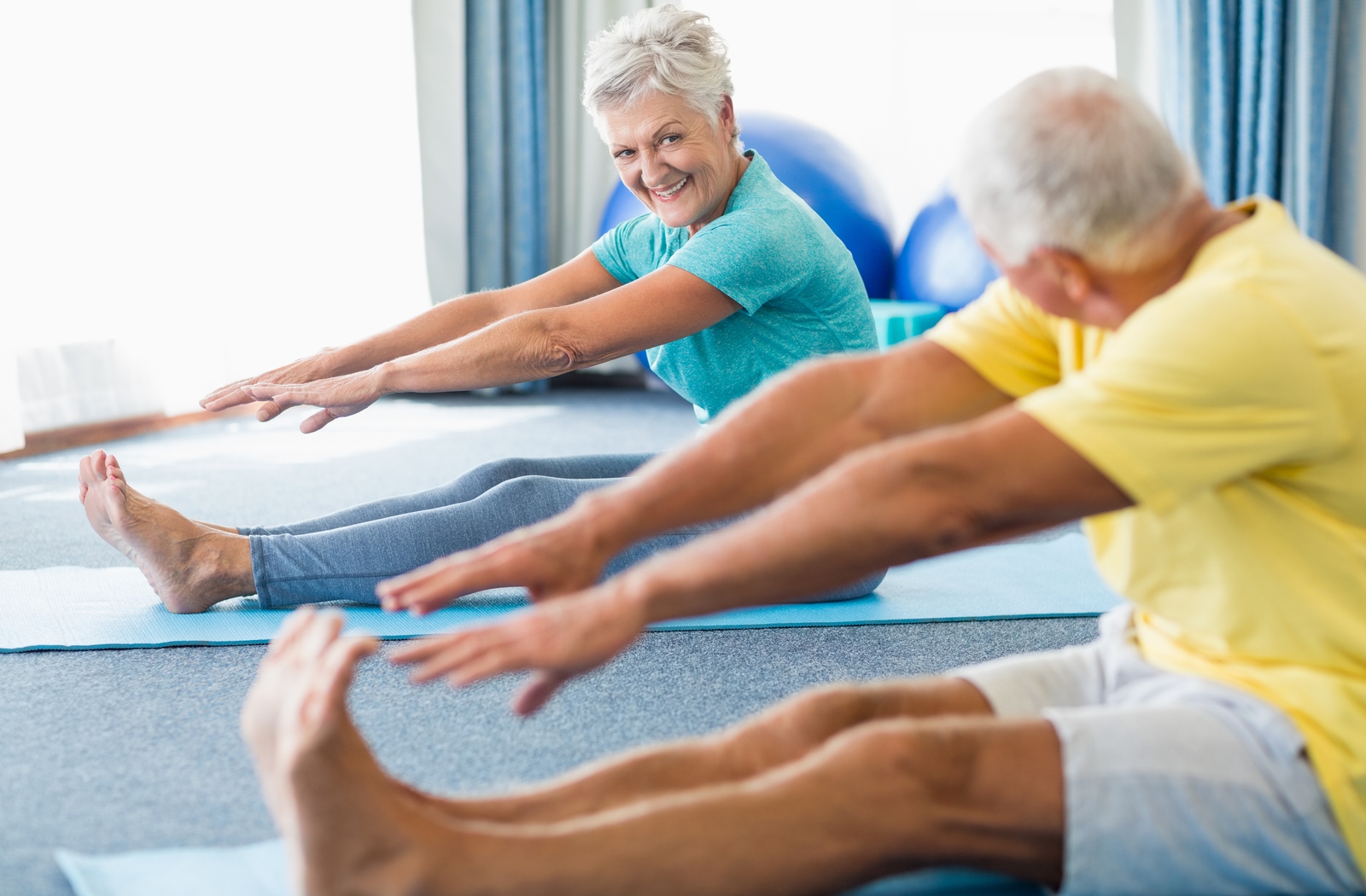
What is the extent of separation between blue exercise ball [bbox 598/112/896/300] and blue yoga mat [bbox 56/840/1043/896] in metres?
3.33

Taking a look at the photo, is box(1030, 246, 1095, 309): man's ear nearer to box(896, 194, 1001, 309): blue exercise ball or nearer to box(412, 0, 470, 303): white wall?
box(896, 194, 1001, 309): blue exercise ball

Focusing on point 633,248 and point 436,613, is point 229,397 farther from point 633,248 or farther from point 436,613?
point 633,248

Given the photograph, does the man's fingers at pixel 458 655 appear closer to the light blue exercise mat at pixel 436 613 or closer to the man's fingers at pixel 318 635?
the man's fingers at pixel 318 635

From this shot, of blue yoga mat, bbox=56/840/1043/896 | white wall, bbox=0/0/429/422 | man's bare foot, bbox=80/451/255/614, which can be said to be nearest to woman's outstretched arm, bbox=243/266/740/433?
man's bare foot, bbox=80/451/255/614

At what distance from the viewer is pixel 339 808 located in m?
0.99

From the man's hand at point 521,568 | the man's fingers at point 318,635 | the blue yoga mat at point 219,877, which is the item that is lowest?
the blue yoga mat at point 219,877

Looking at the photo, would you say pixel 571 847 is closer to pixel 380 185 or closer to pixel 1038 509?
pixel 1038 509

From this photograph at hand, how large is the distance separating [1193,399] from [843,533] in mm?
297

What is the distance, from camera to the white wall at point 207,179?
11.9 feet

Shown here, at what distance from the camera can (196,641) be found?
6.63ft

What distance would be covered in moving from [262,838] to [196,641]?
2.32 feet

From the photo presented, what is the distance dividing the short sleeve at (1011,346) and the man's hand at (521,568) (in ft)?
1.57

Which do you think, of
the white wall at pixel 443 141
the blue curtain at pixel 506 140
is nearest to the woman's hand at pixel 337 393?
the white wall at pixel 443 141

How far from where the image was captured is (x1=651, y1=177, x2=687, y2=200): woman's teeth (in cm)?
218
